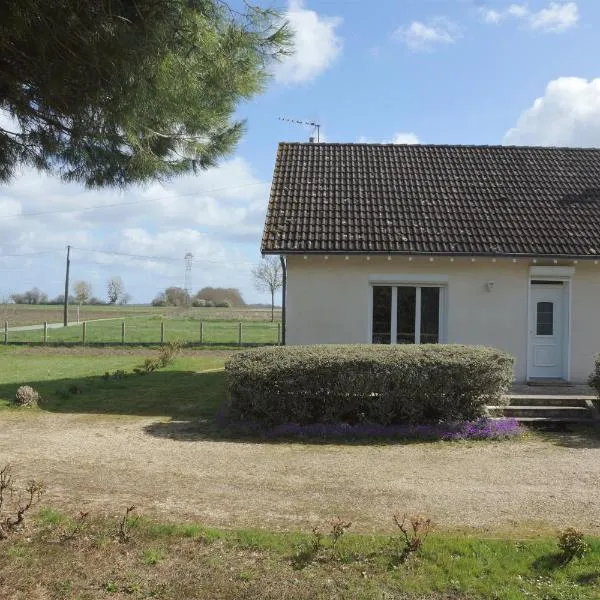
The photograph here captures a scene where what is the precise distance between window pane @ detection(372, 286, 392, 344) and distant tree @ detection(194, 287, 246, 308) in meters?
70.4

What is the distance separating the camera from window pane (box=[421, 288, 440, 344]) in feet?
46.6

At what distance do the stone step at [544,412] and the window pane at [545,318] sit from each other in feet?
11.7

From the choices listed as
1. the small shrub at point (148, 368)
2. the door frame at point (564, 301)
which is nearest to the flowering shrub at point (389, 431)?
the door frame at point (564, 301)

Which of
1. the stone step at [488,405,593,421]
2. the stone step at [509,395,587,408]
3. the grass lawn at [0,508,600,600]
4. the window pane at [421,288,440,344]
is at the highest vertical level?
the window pane at [421,288,440,344]

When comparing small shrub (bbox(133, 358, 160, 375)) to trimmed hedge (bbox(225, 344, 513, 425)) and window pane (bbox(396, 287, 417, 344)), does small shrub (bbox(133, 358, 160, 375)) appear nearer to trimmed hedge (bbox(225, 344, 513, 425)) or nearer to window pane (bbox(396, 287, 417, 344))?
window pane (bbox(396, 287, 417, 344))

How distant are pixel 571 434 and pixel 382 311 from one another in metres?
4.99

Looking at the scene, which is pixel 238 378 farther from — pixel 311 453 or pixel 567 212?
pixel 567 212

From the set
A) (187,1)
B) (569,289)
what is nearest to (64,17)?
(187,1)

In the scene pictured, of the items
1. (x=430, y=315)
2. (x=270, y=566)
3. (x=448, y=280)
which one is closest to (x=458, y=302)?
(x=448, y=280)

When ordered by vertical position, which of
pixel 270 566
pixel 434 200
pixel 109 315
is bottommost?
pixel 270 566

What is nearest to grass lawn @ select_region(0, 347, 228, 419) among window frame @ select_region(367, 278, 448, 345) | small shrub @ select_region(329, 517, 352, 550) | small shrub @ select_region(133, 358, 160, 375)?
small shrub @ select_region(133, 358, 160, 375)

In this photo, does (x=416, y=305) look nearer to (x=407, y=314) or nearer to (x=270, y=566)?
(x=407, y=314)

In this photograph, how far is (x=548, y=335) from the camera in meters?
14.4

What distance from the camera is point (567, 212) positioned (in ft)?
49.3
